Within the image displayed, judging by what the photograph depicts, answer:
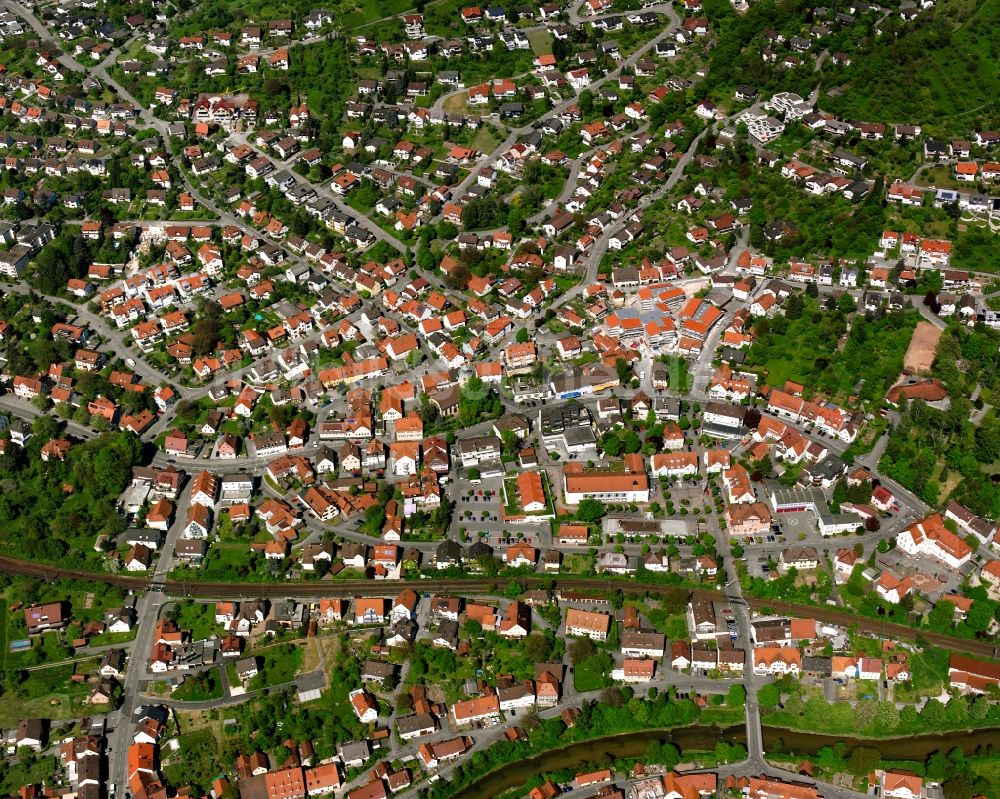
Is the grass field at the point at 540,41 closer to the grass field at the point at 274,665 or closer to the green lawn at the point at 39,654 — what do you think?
the grass field at the point at 274,665

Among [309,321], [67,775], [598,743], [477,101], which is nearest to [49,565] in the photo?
[67,775]

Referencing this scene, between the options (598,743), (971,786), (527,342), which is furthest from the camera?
(527,342)

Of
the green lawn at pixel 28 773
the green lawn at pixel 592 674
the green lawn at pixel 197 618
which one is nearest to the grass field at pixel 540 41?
the green lawn at pixel 197 618

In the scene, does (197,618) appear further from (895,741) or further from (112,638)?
(895,741)

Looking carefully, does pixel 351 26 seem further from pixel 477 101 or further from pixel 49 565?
pixel 49 565

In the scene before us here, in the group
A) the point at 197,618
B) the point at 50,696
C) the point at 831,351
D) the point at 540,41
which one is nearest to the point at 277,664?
the point at 197,618

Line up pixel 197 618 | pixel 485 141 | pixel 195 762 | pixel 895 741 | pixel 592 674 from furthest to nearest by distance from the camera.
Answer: pixel 485 141, pixel 197 618, pixel 592 674, pixel 195 762, pixel 895 741

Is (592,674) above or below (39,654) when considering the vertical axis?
above

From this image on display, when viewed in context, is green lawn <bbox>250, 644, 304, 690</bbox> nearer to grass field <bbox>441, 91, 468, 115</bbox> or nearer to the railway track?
the railway track

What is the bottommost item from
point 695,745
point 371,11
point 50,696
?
point 50,696
